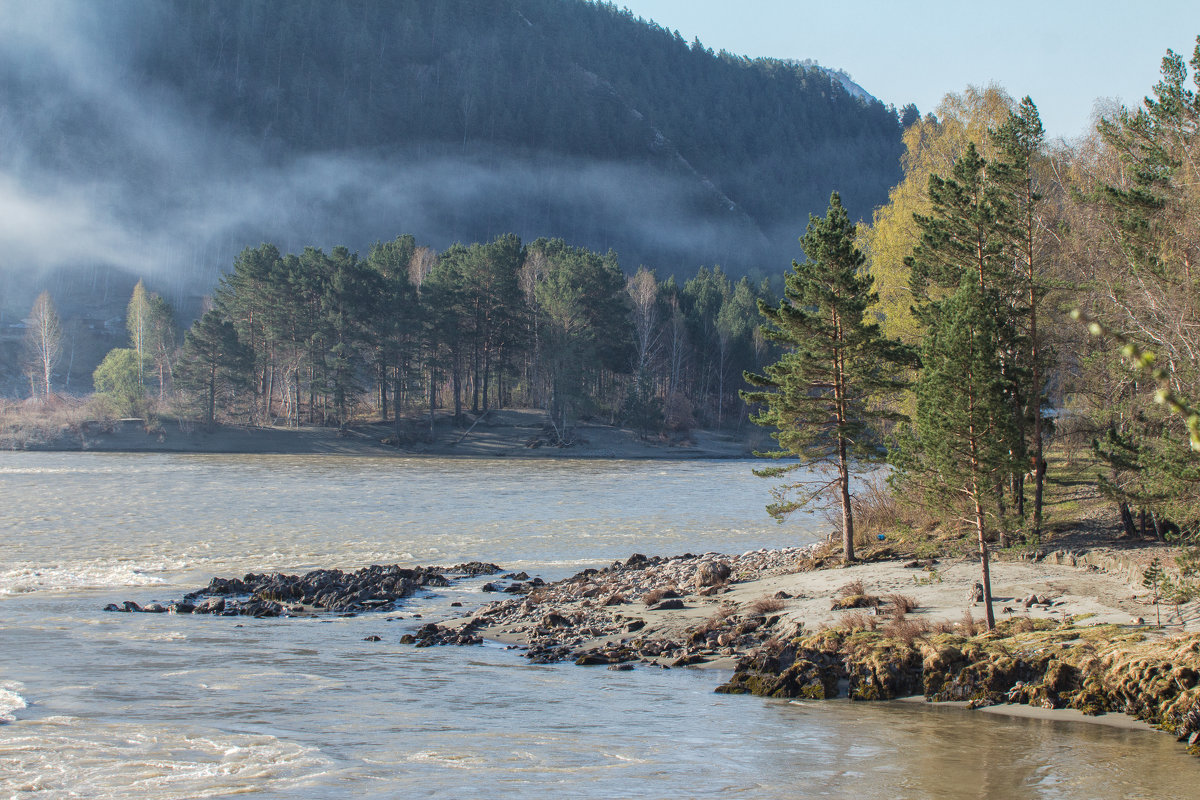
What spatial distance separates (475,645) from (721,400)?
93815 mm

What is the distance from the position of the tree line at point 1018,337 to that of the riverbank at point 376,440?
6072 cm

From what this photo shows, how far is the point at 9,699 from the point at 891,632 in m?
16.5

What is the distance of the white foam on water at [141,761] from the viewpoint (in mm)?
13195

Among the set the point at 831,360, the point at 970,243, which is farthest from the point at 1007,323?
the point at 831,360

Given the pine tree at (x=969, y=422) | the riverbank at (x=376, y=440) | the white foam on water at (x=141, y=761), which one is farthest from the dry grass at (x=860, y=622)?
the riverbank at (x=376, y=440)

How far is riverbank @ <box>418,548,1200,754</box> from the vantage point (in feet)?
52.2

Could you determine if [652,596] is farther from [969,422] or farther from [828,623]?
[969,422]

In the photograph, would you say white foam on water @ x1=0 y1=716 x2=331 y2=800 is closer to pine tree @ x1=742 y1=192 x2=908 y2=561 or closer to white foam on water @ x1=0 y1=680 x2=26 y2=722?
white foam on water @ x1=0 y1=680 x2=26 y2=722

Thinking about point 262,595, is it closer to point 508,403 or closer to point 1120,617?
point 1120,617

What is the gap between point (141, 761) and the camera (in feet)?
46.8

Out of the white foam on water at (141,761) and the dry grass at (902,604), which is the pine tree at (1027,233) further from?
the white foam on water at (141,761)

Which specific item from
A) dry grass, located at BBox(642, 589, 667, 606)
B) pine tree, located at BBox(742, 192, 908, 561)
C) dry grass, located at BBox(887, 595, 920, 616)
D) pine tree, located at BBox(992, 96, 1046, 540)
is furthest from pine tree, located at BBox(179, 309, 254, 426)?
dry grass, located at BBox(887, 595, 920, 616)

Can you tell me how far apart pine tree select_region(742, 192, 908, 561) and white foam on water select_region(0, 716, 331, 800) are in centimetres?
1654

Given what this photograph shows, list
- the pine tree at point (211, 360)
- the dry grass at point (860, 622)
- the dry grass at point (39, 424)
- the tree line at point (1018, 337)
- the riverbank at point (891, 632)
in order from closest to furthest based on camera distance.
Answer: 1. the riverbank at point (891, 632)
2. the tree line at point (1018, 337)
3. the dry grass at point (860, 622)
4. the pine tree at point (211, 360)
5. the dry grass at point (39, 424)
